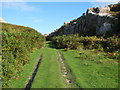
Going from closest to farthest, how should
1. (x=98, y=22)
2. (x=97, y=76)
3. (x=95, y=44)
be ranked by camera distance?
(x=97, y=76)
(x=95, y=44)
(x=98, y=22)

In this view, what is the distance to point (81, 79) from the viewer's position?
13.9 meters

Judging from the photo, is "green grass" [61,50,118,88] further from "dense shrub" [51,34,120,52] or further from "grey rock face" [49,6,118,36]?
"grey rock face" [49,6,118,36]

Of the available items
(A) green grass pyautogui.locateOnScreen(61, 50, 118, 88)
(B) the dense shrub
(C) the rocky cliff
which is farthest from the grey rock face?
(A) green grass pyautogui.locateOnScreen(61, 50, 118, 88)

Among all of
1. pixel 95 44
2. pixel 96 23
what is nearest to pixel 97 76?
pixel 95 44

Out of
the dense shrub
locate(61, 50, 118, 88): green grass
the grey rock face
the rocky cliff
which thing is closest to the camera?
locate(61, 50, 118, 88): green grass

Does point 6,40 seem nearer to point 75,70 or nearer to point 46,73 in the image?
point 46,73

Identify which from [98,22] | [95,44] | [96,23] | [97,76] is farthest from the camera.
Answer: [96,23]

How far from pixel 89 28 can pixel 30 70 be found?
40.9 metres

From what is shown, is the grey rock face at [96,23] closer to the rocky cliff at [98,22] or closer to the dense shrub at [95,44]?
the rocky cliff at [98,22]


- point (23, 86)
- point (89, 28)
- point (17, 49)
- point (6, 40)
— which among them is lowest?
point (23, 86)

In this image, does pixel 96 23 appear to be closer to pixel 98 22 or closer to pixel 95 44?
pixel 98 22

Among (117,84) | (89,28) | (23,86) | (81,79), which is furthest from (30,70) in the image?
(89,28)

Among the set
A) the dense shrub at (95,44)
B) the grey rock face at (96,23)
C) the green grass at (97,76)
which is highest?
the grey rock face at (96,23)

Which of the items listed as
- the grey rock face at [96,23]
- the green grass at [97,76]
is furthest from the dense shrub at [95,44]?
the grey rock face at [96,23]
